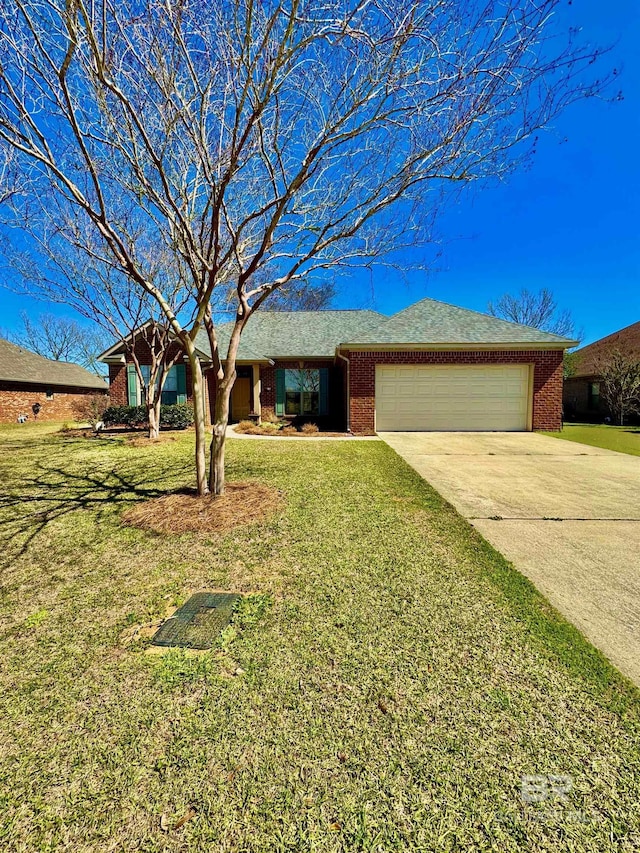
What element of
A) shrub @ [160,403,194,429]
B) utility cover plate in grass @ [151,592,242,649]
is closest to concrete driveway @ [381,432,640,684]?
utility cover plate in grass @ [151,592,242,649]

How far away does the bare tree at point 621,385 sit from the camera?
16.4 metres

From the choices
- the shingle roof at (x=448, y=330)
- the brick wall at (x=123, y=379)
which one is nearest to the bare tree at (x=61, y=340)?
the brick wall at (x=123, y=379)

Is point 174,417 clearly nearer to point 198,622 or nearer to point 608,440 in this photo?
point 198,622

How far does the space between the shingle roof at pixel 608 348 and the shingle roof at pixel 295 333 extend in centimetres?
1196

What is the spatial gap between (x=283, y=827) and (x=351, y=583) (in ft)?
5.76

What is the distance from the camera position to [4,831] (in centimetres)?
138

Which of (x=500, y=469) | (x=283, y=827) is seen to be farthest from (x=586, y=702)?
(x=500, y=469)

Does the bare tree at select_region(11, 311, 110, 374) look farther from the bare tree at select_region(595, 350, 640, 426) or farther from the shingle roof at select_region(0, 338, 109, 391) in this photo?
the bare tree at select_region(595, 350, 640, 426)

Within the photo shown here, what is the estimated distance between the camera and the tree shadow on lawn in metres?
4.39

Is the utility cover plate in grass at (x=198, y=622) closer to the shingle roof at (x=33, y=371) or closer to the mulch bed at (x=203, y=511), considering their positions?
the mulch bed at (x=203, y=511)

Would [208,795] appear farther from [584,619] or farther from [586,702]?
[584,619]

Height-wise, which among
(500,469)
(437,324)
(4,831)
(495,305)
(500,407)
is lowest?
(4,831)

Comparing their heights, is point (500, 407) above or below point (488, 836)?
above

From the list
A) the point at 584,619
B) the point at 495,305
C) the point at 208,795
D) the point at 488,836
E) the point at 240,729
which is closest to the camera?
the point at 488,836
